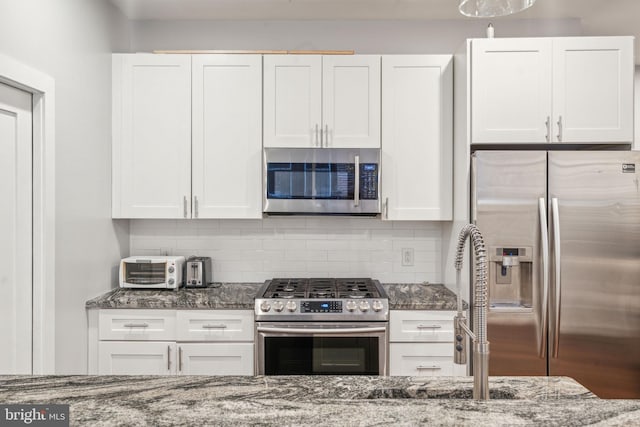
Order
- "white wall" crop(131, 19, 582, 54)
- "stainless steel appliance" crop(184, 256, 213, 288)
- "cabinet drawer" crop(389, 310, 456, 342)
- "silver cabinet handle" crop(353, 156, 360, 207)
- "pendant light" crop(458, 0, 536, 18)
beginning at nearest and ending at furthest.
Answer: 1. "pendant light" crop(458, 0, 536, 18)
2. "cabinet drawer" crop(389, 310, 456, 342)
3. "silver cabinet handle" crop(353, 156, 360, 207)
4. "stainless steel appliance" crop(184, 256, 213, 288)
5. "white wall" crop(131, 19, 582, 54)

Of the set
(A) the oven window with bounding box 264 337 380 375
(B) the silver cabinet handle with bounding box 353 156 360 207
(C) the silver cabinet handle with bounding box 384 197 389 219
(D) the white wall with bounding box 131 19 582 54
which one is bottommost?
(A) the oven window with bounding box 264 337 380 375

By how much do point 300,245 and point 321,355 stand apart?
940 mm

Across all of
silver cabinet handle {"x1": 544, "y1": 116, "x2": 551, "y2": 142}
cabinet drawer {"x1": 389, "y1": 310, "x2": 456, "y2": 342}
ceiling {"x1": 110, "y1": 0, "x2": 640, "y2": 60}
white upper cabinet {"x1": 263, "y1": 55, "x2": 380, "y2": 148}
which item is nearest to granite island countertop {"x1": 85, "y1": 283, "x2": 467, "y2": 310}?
cabinet drawer {"x1": 389, "y1": 310, "x2": 456, "y2": 342}

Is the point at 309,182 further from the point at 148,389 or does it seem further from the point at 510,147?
the point at 148,389

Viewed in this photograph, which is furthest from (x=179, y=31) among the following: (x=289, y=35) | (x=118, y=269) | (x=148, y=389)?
(x=148, y=389)

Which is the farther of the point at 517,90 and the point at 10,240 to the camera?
the point at 517,90

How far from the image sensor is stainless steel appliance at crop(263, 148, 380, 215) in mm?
2889

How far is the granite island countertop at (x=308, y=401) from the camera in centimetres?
81

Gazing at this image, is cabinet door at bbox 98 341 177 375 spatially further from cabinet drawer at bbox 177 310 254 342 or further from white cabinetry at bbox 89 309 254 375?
cabinet drawer at bbox 177 310 254 342

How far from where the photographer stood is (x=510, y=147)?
9.17 feet

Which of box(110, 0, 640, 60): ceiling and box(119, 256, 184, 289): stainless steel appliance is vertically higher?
box(110, 0, 640, 60): ceiling

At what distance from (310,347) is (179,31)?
8.01 feet

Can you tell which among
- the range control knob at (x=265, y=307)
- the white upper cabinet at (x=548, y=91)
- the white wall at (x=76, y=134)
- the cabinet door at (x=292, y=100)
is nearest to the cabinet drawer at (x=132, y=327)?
the white wall at (x=76, y=134)

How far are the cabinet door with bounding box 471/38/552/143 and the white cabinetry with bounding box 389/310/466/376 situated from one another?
1137 millimetres
